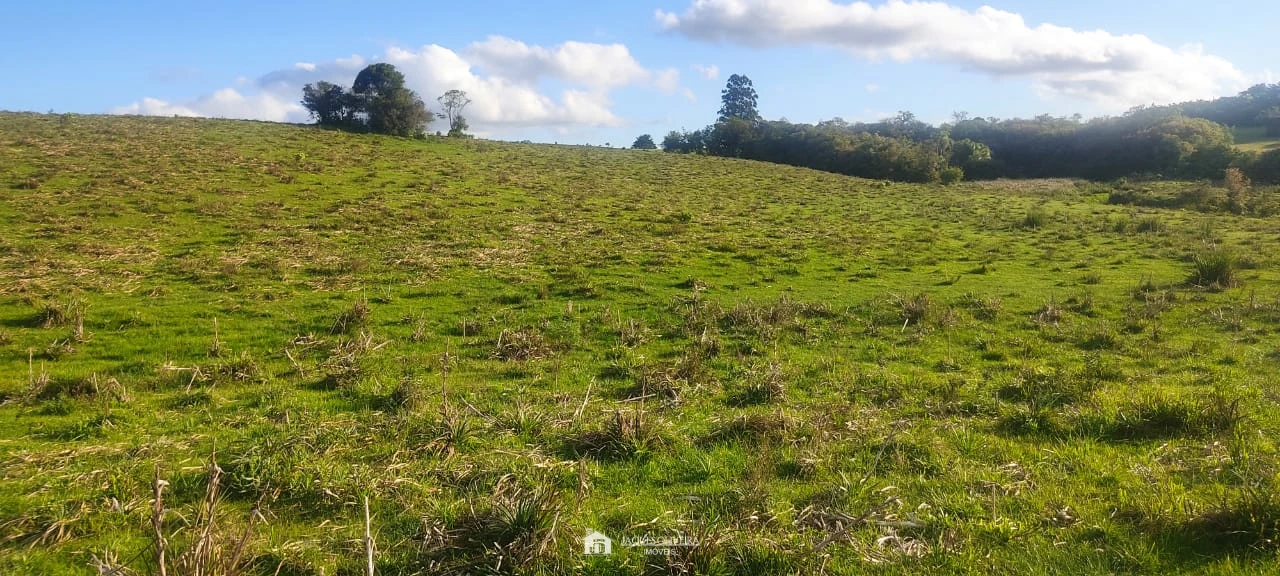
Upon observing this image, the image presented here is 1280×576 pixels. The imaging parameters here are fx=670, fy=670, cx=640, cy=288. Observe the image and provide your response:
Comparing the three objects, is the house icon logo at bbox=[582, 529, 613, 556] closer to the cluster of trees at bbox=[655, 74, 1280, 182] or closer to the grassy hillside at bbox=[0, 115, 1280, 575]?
the grassy hillside at bbox=[0, 115, 1280, 575]

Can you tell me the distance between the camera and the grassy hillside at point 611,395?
232 inches

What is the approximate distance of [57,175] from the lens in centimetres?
3194

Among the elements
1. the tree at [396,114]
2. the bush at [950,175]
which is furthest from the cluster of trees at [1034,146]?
the tree at [396,114]

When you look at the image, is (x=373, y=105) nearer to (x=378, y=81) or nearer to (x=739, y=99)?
(x=378, y=81)

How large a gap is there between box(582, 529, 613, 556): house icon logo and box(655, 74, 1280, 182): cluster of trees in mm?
69064

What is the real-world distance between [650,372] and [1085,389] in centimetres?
690

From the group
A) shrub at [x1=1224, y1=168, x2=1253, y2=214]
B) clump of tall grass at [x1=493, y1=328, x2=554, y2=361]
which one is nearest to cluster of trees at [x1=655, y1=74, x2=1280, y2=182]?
shrub at [x1=1224, y1=168, x2=1253, y2=214]

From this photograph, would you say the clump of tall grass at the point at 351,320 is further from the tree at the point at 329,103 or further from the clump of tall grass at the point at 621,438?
the tree at the point at 329,103

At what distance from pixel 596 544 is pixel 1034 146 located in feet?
332

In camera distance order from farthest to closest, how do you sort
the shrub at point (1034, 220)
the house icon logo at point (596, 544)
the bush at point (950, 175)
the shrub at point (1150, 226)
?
the bush at point (950, 175) < the shrub at point (1034, 220) < the shrub at point (1150, 226) < the house icon logo at point (596, 544)

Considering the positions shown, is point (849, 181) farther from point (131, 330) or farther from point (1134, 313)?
point (131, 330)

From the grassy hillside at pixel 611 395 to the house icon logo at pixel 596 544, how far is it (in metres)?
0.11

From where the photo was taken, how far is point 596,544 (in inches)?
234

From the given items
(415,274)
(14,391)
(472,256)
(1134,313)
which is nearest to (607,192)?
(472,256)
